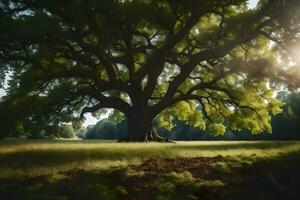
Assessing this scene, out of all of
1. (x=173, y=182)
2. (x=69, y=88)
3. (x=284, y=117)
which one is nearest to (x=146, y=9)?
(x=69, y=88)

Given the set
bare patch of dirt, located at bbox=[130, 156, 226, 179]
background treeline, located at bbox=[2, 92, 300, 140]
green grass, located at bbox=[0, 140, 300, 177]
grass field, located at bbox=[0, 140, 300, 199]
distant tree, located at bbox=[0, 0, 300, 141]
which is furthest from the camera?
background treeline, located at bbox=[2, 92, 300, 140]

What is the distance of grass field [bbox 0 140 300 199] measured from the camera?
14930mm

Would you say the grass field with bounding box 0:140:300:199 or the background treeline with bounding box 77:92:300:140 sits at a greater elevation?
the background treeline with bounding box 77:92:300:140

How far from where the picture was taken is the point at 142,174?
56.5ft

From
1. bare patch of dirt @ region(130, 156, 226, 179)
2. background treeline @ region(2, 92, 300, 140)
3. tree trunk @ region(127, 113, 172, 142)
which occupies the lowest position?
bare patch of dirt @ region(130, 156, 226, 179)

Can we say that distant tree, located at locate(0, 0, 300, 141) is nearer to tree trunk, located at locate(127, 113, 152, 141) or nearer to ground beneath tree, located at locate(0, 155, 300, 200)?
tree trunk, located at locate(127, 113, 152, 141)

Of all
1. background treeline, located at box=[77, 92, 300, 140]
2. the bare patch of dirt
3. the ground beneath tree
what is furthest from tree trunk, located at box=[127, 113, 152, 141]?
background treeline, located at box=[77, 92, 300, 140]

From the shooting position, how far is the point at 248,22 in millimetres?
28312

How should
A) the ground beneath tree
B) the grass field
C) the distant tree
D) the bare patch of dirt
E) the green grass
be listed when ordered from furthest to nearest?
1. the distant tree
2. the bare patch of dirt
3. the green grass
4. the grass field
5. the ground beneath tree

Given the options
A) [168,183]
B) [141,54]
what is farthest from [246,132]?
[168,183]

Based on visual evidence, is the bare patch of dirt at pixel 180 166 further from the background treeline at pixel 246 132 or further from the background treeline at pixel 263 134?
the background treeline at pixel 263 134

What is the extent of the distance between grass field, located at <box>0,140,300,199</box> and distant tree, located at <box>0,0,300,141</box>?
23.2ft

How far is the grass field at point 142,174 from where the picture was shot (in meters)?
14.9

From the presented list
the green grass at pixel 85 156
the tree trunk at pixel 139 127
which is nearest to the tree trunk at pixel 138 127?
the tree trunk at pixel 139 127
